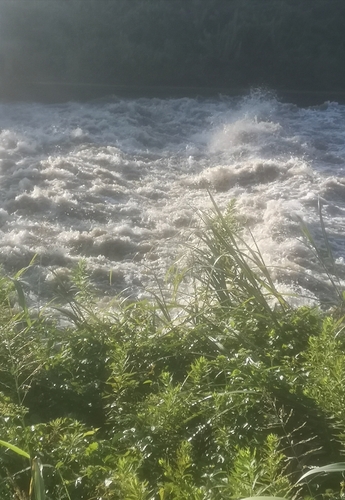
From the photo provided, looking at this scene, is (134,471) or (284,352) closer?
(134,471)

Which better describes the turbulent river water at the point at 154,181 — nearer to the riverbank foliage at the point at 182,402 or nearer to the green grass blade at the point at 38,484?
the riverbank foliage at the point at 182,402

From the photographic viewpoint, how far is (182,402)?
7.39ft

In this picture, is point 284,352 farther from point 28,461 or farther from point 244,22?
point 244,22

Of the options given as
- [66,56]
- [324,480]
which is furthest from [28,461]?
[66,56]

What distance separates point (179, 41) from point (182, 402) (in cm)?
1395

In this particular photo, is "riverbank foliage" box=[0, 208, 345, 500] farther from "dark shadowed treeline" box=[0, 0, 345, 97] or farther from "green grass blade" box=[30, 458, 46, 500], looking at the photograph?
"dark shadowed treeline" box=[0, 0, 345, 97]

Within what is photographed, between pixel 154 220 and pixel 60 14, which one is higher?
pixel 60 14

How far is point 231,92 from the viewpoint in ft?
46.0

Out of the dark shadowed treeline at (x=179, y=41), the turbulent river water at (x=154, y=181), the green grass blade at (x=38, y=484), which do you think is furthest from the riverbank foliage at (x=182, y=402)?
the dark shadowed treeline at (x=179, y=41)

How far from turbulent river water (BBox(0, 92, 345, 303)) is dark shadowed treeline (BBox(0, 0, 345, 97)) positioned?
7.50ft

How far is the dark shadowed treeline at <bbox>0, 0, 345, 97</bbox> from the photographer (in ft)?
48.4

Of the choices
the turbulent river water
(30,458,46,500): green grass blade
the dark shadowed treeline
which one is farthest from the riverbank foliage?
the dark shadowed treeline

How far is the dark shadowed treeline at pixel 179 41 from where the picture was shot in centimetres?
1477

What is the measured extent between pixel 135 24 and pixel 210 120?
489cm
